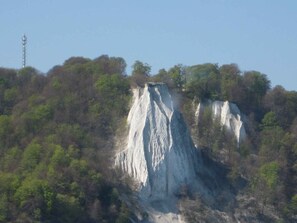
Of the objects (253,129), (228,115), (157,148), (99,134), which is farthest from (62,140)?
(253,129)

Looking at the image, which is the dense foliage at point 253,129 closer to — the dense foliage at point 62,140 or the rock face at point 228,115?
the rock face at point 228,115

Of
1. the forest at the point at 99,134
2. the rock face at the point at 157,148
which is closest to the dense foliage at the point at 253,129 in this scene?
the forest at the point at 99,134

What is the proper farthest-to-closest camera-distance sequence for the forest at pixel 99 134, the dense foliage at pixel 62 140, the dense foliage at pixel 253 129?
the dense foliage at pixel 253 129 → the forest at pixel 99 134 → the dense foliage at pixel 62 140

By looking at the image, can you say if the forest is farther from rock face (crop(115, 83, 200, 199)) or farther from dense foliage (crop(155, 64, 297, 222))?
rock face (crop(115, 83, 200, 199))

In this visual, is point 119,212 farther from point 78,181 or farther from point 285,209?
point 285,209

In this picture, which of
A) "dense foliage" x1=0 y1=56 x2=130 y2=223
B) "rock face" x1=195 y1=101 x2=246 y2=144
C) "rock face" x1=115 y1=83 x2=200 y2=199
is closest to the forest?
"dense foliage" x1=0 y1=56 x2=130 y2=223

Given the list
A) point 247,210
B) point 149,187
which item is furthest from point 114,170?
point 247,210
